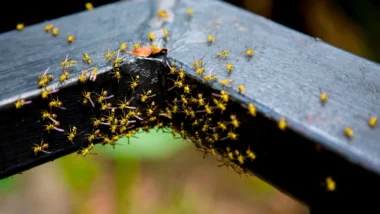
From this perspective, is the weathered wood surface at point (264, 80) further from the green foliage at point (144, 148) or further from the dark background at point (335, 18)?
the dark background at point (335, 18)

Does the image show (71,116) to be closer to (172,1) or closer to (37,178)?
(172,1)

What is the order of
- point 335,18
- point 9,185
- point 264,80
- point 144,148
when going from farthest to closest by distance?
point 9,185 < point 335,18 < point 144,148 < point 264,80

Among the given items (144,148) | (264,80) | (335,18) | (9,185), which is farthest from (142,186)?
(264,80)

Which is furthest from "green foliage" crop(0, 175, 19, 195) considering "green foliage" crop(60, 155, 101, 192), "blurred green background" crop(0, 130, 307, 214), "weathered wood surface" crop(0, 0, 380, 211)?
"weathered wood surface" crop(0, 0, 380, 211)

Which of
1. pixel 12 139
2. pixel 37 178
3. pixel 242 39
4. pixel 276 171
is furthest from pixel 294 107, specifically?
pixel 37 178

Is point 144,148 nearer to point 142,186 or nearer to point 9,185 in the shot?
point 142,186

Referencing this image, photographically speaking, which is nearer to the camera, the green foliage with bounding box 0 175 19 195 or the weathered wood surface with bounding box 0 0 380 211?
the weathered wood surface with bounding box 0 0 380 211

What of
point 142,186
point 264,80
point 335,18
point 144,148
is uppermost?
point 264,80

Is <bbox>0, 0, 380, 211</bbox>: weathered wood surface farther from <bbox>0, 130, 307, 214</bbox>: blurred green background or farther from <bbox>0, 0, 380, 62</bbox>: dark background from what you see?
<bbox>0, 0, 380, 62</bbox>: dark background

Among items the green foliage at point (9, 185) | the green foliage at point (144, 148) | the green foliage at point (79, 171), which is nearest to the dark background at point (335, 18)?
the green foliage at point (144, 148)
